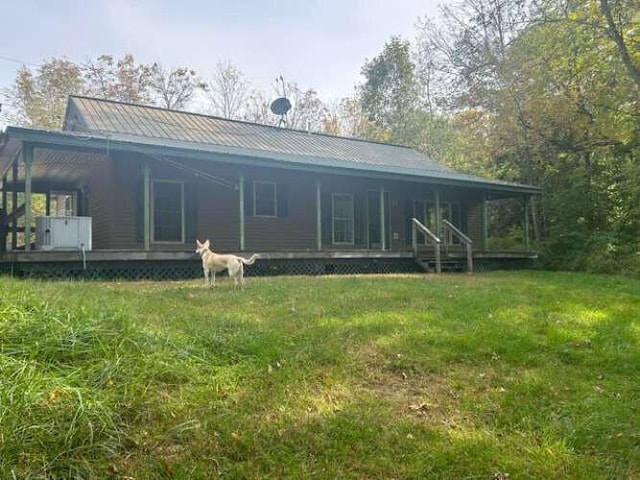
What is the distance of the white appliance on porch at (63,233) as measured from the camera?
9.51 meters

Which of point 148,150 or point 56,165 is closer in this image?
point 148,150

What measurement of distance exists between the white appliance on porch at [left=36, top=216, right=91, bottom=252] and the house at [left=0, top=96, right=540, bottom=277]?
19 millimetres

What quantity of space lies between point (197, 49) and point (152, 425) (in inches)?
1164

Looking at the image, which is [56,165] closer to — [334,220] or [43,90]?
[334,220]

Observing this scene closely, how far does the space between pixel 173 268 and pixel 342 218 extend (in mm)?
6272

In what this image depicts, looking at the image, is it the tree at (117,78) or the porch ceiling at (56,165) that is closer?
the porch ceiling at (56,165)

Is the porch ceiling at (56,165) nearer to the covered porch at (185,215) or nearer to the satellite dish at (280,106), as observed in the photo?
the covered porch at (185,215)

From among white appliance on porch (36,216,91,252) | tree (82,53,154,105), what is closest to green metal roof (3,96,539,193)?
white appliance on porch (36,216,91,252)

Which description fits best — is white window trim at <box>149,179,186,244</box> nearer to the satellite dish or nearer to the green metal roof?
the green metal roof

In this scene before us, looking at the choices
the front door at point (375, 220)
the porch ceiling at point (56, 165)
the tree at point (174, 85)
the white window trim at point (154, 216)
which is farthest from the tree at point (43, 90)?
the front door at point (375, 220)

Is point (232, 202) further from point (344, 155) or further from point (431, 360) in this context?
point (431, 360)

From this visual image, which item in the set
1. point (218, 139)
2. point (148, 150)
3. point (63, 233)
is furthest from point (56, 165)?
point (218, 139)

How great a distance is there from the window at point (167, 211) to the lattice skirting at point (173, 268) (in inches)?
64.7

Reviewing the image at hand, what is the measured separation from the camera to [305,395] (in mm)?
3494
